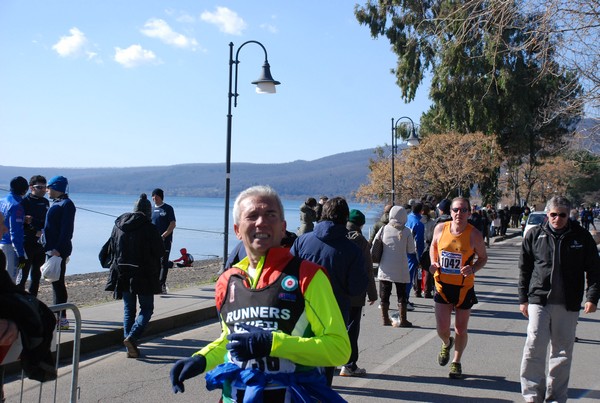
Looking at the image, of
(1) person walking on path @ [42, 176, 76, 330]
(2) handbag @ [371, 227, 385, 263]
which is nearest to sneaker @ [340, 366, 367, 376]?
(2) handbag @ [371, 227, 385, 263]

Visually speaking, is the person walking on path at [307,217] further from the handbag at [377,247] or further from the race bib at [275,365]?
the race bib at [275,365]

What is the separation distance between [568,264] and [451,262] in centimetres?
153

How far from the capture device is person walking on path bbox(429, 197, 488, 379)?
7055 millimetres

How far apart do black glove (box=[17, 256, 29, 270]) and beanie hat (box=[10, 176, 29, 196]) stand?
2.74 ft

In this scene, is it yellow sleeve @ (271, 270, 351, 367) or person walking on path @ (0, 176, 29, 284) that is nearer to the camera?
yellow sleeve @ (271, 270, 351, 367)

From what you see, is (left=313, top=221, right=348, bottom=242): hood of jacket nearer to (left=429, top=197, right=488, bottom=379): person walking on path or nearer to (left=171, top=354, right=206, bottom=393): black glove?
(left=429, top=197, right=488, bottom=379): person walking on path

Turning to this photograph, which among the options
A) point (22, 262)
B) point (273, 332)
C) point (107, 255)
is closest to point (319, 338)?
point (273, 332)

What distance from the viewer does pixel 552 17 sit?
378 inches

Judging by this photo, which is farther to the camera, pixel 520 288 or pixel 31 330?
pixel 520 288

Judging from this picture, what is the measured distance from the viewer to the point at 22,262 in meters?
8.96

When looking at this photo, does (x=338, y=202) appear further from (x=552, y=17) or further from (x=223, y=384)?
(x=552, y=17)

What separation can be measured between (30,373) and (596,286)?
4.60 metres

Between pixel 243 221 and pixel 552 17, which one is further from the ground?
pixel 552 17

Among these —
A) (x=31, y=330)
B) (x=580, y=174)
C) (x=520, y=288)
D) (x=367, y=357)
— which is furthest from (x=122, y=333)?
(x=580, y=174)
